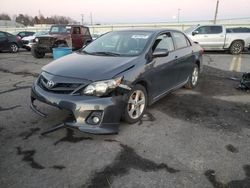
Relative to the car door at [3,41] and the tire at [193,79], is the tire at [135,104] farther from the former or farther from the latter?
the car door at [3,41]

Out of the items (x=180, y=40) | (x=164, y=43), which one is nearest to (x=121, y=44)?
A: (x=164, y=43)

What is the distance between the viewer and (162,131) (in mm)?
4285

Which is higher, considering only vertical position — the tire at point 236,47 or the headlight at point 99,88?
the headlight at point 99,88

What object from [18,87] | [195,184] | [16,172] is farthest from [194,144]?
[18,87]

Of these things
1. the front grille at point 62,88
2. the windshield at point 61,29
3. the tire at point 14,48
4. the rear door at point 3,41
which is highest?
the windshield at point 61,29

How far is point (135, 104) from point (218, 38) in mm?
13000

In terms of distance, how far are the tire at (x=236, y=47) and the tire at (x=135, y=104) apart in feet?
44.0

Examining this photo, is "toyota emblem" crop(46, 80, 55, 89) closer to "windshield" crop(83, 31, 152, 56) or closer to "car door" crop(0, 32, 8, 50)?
"windshield" crop(83, 31, 152, 56)

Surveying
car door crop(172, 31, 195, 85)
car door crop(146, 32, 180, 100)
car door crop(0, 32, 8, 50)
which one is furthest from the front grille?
car door crop(0, 32, 8, 50)

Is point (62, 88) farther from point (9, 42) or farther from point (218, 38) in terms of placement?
point (9, 42)

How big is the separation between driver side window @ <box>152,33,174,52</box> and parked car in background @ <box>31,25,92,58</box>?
8033mm

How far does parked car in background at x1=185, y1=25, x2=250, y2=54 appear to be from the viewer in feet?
51.3

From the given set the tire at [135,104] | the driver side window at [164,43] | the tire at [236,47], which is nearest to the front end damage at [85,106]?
the tire at [135,104]

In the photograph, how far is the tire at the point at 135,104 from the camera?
14.0 feet
